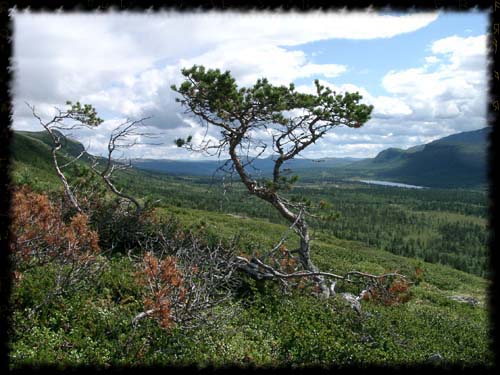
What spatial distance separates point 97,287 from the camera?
7828 mm

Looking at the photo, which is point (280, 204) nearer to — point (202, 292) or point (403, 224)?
point (202, 292)

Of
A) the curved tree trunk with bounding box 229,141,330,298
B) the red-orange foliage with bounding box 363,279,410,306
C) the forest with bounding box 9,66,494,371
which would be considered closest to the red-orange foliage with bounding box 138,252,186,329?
the forest with bounding box 9,66,494,371

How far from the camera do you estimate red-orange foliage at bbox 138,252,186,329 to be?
6.28 metres

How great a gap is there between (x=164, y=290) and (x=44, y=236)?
3195 mm

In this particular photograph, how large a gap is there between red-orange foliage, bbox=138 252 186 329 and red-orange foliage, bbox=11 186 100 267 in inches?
69.1

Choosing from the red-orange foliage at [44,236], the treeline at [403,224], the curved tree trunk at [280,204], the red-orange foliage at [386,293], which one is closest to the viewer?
the red-orange foliage at [44,236]

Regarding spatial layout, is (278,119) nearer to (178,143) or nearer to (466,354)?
(178,143)

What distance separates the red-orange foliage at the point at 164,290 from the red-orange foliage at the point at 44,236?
Result: 1.76 m

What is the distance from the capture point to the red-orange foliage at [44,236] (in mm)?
7348

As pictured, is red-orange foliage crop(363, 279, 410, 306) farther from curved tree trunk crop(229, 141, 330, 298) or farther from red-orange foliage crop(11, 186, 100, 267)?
red-orange foliage crop(11, 186, 100, 267)

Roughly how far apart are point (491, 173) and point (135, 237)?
9.63 meters

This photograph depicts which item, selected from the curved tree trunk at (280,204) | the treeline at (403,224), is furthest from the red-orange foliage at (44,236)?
the treeline at (403,224)

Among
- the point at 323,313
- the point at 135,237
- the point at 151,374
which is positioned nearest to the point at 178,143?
the point at 135,237

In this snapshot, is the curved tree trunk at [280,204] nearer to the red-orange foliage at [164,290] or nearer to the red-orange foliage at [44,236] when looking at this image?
the red-orange foliage at [44,236]
